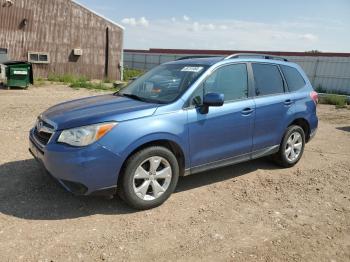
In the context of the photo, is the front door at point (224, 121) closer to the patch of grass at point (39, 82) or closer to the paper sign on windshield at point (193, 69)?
the paper sign on windshield at point (193, 69)

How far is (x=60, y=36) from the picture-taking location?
2142 centimetres

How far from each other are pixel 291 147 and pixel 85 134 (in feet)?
11.6

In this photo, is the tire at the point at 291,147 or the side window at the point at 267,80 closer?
the side window at the point at 267,80

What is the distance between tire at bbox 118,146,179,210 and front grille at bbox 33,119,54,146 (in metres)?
0.94

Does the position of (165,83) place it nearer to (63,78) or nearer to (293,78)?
(293,78)

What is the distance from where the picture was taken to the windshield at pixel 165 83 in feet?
14.8

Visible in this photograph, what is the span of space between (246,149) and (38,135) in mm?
2735

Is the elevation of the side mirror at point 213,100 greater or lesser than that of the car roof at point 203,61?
lesser

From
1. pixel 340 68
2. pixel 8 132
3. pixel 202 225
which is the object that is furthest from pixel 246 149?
pixel 340 68

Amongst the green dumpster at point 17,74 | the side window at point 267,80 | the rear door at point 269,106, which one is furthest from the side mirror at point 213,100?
the green dumpster at point 17,74

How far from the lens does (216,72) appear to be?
4.74 m

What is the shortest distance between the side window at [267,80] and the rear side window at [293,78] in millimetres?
187

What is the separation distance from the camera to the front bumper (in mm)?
3705

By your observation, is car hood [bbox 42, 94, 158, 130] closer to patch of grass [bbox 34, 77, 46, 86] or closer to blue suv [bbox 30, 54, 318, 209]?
blue suv [bbox 30, 54, 318, 209]
